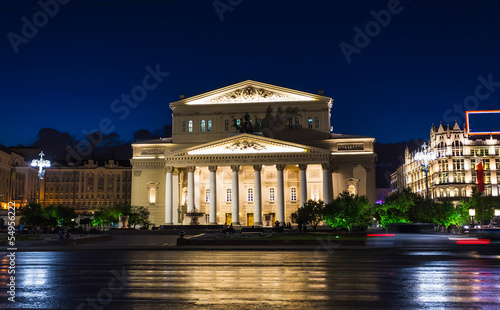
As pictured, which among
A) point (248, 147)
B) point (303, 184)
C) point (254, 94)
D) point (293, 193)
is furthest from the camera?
point (254, 94)

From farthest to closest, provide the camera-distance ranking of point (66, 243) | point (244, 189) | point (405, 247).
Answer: point (244, 189) → point (66, 243) → point (405, 247)

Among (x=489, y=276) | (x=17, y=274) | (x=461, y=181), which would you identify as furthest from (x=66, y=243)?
(x=461, y=181)

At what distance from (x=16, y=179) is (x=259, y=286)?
11676 centimetres

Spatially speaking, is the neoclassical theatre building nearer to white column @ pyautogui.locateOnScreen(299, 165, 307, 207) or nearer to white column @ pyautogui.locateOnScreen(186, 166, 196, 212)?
white column @ pyautogui.locateOnScreen(186, 166, 196, 212)

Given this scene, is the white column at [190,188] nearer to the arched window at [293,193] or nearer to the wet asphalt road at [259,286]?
the arched window at [293,193]

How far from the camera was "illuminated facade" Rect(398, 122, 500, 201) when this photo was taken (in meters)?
107

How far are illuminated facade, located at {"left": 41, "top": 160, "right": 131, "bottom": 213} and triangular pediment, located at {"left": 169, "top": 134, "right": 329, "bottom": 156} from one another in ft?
196

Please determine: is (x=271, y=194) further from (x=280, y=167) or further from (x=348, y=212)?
(x=348, y=212)

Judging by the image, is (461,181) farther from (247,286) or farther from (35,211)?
(247,286)

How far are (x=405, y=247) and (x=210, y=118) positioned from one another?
5196 cm

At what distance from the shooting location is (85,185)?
125 m

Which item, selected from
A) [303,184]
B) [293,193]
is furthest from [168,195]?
[303,184]

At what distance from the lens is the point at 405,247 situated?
31422 mm

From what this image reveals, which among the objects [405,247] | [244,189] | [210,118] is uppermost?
[210,118]
